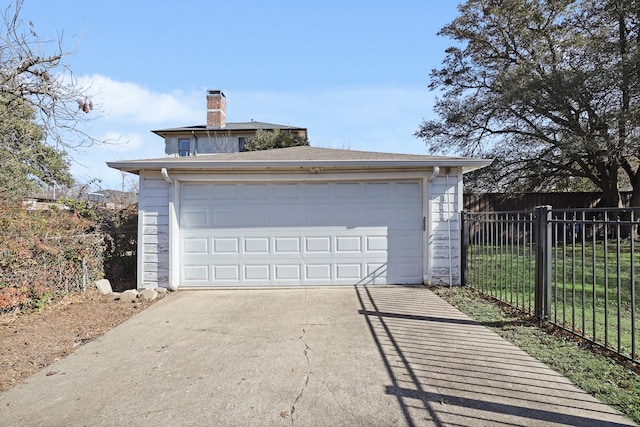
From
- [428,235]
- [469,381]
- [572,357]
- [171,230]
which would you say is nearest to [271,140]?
[171,230]

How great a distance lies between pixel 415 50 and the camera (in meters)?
10.4

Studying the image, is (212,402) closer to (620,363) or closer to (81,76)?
(620,363)

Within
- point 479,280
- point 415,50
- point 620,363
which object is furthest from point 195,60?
point 620,363

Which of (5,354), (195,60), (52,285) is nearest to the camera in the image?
(5,354)

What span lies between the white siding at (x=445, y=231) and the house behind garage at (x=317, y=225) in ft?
0.06

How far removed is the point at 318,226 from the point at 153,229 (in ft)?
10.4

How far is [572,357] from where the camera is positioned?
12.7ft

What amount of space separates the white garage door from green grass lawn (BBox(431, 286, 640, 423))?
2.13 metres

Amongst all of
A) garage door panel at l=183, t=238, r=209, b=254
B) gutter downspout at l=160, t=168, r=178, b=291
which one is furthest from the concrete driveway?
garage door panel at l=183, t=238, r=209, b=254

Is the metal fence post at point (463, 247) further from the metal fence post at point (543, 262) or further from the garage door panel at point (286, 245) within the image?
the garage door panel at point (286, 245)

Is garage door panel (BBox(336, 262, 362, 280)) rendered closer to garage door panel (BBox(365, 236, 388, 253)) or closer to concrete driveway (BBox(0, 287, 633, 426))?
garage door panel (BBox(365, 236, 388, 253))

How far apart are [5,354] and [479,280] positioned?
291 inches

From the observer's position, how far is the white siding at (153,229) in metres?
7.45

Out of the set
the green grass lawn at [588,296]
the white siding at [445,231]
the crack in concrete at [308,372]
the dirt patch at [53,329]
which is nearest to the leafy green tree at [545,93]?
the green grass lawn at [588,296]
